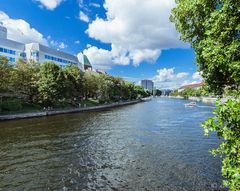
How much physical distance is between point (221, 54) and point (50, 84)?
53866 mm

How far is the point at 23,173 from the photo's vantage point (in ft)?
47.9

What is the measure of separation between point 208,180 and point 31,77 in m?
55.1

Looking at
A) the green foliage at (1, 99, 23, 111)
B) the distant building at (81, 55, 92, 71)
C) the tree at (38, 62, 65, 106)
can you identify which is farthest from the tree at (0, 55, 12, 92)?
the distant building at (81, 55, 92, 71)

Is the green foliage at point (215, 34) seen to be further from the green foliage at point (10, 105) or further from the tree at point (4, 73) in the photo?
the green foliage at point (10, 105)

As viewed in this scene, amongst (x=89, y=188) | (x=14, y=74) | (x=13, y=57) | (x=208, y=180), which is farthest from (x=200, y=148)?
(x=13, y=57)

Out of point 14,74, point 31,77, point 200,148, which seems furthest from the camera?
point 31,77

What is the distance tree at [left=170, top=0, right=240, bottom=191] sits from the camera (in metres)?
5.27

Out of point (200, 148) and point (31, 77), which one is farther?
point (31, 77)

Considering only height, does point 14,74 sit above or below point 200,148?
above

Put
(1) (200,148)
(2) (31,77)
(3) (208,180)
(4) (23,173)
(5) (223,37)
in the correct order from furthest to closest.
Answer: (2) (31,77) < (1) (200,148) < (4) (23,173) < (3) (208,180) < (5) (223,37)

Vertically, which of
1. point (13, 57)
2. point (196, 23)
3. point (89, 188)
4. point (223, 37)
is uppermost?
point (13, 57)

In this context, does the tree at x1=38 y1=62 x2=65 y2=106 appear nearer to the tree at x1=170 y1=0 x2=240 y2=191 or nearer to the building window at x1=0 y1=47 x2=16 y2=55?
the building window at x1=0 y1=47 x2=16 y2=55

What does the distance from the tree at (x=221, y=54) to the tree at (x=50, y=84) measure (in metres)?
50.1

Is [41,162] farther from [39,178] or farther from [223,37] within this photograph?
[223,37]
